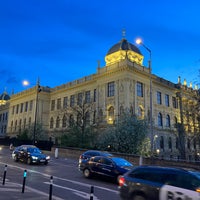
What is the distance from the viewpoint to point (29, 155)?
23.0m

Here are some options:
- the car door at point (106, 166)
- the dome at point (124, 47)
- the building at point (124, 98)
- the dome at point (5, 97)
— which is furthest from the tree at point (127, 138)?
the dome at point (5, 97)

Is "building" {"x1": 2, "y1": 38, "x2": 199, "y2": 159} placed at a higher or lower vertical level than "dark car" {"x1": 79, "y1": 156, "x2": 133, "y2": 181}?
higher

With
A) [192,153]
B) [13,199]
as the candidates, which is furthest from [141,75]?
[13,199]

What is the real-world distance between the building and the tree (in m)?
5.29

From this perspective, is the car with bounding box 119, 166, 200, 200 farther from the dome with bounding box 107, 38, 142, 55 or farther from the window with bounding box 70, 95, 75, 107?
the window with bounding box 70, 95, 75, 107

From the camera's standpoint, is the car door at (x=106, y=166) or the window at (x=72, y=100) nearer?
the car door at (x=106, y=166)

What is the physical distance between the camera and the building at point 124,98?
4762 cm

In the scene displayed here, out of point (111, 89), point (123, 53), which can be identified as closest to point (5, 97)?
point (123, 53)

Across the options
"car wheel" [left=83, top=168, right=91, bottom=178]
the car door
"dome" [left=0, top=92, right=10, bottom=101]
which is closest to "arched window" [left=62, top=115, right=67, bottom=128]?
"car wheel" [left=83, top=168, right=91, bottom=178]

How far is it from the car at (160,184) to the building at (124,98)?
106ft

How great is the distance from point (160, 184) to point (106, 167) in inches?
322

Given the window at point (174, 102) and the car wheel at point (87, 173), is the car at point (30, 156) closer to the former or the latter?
the car wheel at point (87, 173)

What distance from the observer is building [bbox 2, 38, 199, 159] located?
47.6 m

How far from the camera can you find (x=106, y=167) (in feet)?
52.0
